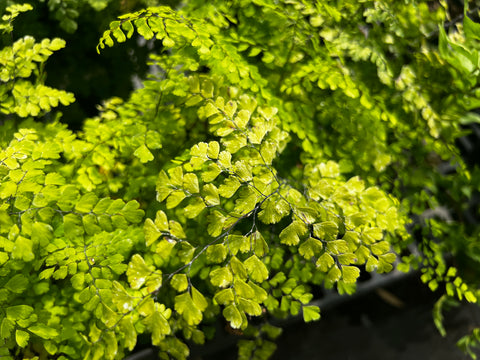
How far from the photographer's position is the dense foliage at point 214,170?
90 cm

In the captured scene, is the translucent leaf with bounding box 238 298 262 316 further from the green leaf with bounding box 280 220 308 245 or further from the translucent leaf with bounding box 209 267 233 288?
the green leaf with bounding box 280 220 308 245

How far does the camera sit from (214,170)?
3.01 feet

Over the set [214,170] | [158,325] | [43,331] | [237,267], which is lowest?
[43,331]

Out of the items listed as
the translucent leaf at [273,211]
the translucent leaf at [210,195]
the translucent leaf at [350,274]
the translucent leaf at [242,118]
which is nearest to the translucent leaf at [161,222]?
the translucent leaf at [210,195]

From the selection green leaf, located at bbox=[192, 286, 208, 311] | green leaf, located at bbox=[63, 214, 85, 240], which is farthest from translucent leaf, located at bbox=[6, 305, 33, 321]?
green leaf, located at bbox=[192, 286, 208, 311]

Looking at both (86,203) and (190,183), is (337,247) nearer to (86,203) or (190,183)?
(190,183)

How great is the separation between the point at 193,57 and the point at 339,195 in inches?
26.0

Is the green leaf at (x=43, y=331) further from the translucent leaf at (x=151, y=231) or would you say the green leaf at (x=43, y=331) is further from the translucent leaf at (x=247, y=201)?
the translucent leaf at (x=247, y=201)

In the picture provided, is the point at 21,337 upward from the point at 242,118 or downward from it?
downward

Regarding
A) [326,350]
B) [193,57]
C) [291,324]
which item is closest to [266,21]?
[193,57]

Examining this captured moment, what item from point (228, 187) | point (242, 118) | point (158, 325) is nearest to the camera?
point (158, 325)

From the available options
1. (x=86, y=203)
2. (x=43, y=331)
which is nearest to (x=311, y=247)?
(x=86, y=203)

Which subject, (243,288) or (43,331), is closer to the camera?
(243,288)

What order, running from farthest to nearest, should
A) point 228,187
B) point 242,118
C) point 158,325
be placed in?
point 242,118 < point 228,187 < point 158,325
